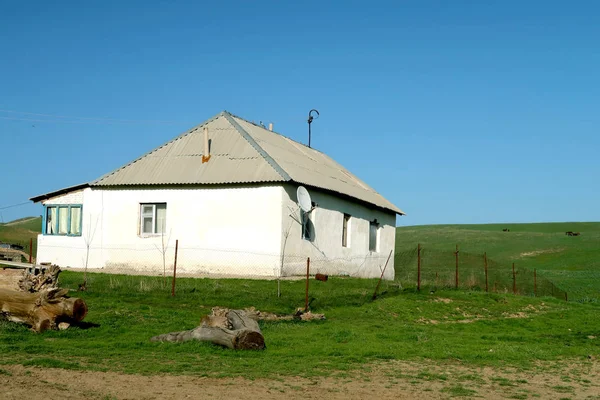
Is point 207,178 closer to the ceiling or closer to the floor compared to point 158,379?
closer to the ceiling

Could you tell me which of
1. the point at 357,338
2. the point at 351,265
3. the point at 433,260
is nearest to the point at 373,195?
the point at 351,265

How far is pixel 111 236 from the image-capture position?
28156 mm

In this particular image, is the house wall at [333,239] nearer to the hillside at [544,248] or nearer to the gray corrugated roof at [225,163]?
the gray corrugated roof at [225,163]

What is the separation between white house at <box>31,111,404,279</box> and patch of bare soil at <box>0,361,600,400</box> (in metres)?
14.7

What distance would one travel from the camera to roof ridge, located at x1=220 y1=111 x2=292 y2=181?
25.5m

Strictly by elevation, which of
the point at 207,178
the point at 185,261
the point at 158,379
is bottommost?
the point at 158,379

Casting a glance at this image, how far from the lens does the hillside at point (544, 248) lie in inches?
1766

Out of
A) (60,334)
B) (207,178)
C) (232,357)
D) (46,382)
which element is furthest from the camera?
(207,178)

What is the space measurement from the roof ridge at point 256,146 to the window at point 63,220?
688 cm

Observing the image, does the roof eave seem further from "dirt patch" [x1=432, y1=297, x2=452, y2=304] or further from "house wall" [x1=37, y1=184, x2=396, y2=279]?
"dirt patch" [x1=432, y1=297, x2=452, y2=304]

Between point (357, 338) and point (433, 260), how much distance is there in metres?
29.0

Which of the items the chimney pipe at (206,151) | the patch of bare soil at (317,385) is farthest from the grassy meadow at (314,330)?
the chimney pipe at (206,151)

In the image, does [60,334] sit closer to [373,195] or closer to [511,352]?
[511,352]

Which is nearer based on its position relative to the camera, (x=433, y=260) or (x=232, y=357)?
(x=232, y=357)
